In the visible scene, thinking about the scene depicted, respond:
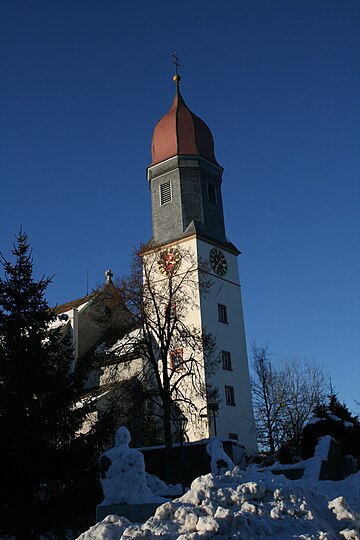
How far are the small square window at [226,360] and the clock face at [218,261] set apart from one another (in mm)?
4829

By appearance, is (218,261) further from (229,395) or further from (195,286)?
(229,395)

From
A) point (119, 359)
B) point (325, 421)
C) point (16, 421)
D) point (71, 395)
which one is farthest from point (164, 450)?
point (16, 421)

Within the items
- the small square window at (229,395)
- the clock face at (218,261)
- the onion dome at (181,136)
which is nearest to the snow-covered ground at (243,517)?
the small square window at (229,395)

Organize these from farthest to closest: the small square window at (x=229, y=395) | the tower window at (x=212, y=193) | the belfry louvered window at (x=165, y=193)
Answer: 1. the tower window at (x=212, y=193)
2. the belfry louvered window at (x=165, y=193)
3. the small square window at (x=229, y=395)

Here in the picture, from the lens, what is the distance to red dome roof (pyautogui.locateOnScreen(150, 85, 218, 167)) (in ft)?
130

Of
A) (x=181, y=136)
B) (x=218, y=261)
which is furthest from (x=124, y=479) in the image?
(x=181, y=136)

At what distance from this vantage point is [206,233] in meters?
37.3

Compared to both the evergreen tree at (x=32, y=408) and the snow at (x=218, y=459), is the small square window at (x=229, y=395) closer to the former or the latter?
the snow at (x=218, y=459)

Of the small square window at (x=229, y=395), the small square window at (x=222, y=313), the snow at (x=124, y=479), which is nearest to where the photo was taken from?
the snow at (x=124, y=479)

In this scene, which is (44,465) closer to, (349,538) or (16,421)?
(16,421)

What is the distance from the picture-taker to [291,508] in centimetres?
794

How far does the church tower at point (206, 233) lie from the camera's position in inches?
1377

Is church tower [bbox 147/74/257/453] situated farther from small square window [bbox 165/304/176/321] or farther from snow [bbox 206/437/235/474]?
snow [bbox 206/437/235/474]

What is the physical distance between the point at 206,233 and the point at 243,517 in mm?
30428
